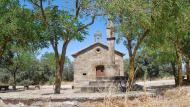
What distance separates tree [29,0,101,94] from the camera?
71.2 ft

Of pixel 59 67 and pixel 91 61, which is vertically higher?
pixel 91 61

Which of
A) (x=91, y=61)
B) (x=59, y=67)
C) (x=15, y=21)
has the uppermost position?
(x=91, y=61)

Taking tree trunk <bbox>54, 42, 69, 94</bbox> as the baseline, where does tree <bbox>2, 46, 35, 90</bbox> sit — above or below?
above

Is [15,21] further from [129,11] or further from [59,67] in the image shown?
[129,11]

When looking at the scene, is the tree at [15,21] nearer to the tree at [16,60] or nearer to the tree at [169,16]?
the tree at [169,16]

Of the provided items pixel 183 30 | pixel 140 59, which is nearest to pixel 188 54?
pixel 183 30

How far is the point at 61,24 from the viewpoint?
21.9 m

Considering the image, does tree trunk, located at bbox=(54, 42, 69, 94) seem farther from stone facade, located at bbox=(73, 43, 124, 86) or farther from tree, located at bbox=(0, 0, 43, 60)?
stone facade, located at bbox=(73, 43, 124, 86)

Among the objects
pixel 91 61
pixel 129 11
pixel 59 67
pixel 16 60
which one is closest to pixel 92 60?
pixel 91 61

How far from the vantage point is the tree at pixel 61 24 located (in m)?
21.7

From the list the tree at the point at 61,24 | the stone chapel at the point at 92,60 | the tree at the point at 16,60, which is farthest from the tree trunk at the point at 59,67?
the stone chapel at the point at 92,60

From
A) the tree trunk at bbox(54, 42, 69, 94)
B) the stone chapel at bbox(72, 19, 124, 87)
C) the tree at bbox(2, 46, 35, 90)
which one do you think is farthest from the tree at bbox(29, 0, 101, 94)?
the stone chapel at bbox(72, 19, 124, 87)

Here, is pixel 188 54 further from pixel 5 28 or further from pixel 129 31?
pixel 5 28

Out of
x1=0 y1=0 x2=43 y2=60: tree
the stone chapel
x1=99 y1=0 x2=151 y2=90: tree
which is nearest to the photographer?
x1=99 y1=0 x2=151 y2=90: tree
